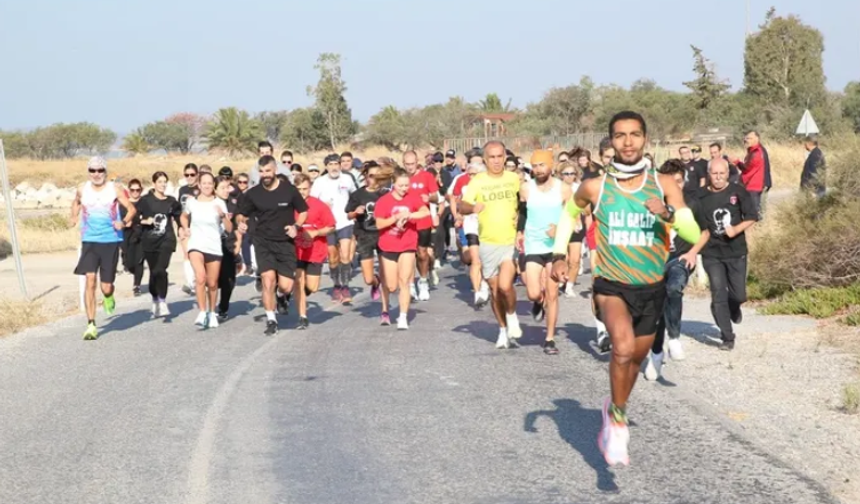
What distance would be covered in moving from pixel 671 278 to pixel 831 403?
1.79 m

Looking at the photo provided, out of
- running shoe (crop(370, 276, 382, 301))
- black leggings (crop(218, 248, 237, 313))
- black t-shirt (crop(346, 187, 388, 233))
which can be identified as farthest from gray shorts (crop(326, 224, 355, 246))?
black leggings (crop(218, 248, 237, 313))

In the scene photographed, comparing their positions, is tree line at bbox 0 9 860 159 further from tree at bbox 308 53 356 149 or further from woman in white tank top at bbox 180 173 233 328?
woman in white tank top at bbox 180 173 233 328

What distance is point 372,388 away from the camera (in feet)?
32.4

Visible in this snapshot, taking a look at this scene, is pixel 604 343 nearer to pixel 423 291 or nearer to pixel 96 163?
pixel 423 291

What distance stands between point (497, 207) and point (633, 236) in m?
5.02

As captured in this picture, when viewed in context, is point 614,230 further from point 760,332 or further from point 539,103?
point 539,103

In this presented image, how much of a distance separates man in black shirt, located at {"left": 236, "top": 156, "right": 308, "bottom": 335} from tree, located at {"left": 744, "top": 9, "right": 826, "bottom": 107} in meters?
62.3

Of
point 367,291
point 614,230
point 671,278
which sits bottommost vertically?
point 367,291

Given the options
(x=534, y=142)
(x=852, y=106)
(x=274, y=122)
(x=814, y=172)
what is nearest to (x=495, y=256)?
(x=814, y=172)

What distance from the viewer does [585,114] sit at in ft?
268

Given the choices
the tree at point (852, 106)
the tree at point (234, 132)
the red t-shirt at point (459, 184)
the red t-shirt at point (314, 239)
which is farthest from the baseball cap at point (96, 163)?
the tree at point (234, 132)

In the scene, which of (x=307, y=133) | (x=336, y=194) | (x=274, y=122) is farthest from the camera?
(x=274, y=122)

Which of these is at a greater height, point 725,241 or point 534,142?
point 725,241

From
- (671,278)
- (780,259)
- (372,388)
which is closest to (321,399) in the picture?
(372,388)
